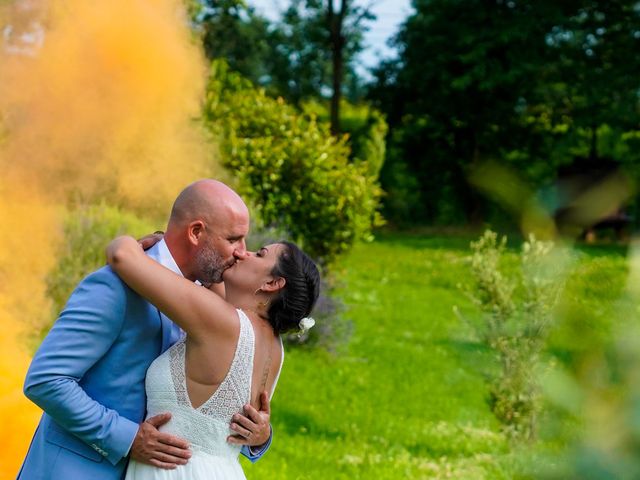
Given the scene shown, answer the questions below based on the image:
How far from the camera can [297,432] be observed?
28.5 feet

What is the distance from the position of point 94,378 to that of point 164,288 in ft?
1.32

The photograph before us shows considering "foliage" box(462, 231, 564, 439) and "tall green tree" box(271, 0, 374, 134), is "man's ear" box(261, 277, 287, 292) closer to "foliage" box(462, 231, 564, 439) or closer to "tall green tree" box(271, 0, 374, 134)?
"foliage" box(462, 231, 564, 439)

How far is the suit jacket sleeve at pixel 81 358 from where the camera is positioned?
274cm

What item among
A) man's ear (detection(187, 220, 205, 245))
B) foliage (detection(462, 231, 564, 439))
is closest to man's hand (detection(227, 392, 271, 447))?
man's ear (detection(187, 220, 205, 245))

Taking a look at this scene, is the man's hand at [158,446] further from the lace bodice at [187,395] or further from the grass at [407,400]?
the grass at [407,400]

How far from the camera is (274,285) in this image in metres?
3.04

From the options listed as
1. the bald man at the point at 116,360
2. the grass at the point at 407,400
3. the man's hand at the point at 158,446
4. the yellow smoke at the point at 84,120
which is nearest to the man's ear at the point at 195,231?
the bald man at the point at 116,360

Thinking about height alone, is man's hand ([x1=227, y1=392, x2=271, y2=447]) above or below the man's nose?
below

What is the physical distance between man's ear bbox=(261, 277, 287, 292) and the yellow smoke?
728 centimetres

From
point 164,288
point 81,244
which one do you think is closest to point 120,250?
point 164,288

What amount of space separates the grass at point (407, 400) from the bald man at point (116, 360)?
1364 millimetres

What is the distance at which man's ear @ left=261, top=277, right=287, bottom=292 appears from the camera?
9.96 feet

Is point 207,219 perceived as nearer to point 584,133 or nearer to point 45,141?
point 45,141

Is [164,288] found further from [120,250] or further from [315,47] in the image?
[315,47]
